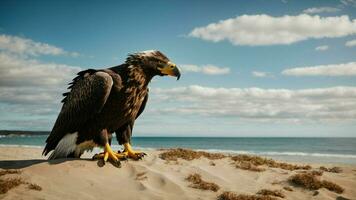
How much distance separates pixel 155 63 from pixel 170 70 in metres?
0.38

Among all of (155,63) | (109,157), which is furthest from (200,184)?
(155,63)

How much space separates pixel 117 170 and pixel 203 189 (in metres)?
1.93

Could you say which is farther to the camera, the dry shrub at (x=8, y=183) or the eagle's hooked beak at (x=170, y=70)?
the eagle's hooked beak at (x=170, y=70)

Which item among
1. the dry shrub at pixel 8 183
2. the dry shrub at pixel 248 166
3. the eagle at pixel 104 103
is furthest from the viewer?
the dry shrub at pixel 248 166

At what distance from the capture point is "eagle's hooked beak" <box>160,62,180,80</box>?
7.48 m

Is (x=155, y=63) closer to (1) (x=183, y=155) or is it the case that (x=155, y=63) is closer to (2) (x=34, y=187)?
(1) (x=183, y=155)

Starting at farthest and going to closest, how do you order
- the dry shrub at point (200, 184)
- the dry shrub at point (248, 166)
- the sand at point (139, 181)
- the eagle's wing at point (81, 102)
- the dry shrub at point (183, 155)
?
the dry shrub at point (183, 155) → the dry shrub at point (248, 166) → the eagle's wing at point (81, 102) → the dry shrub at point (200, 184) → the sand at point (139, 181)

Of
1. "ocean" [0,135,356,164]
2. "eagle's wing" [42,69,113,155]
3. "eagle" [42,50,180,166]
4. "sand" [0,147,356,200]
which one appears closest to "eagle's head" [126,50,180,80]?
"eagle" [42,50,180,166]

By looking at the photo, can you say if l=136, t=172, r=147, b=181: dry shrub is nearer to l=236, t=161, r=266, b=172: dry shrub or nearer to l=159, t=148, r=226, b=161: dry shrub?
l=159, t=148, r=226, b=161: dry shrub

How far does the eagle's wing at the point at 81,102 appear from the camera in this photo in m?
7.00

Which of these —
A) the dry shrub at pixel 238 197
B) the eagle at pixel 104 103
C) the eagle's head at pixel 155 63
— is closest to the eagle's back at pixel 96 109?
the eagle at pixel 104 103

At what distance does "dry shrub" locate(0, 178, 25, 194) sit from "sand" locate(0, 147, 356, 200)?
0.06 metres

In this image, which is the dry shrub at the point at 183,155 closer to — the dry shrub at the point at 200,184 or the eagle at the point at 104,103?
the eagle at the point at 104,103

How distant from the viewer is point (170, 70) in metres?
7.48
